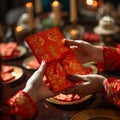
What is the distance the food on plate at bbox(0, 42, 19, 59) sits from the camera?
1735 mm

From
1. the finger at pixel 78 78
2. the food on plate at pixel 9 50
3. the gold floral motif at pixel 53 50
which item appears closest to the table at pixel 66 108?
the finger at pixel 78 78

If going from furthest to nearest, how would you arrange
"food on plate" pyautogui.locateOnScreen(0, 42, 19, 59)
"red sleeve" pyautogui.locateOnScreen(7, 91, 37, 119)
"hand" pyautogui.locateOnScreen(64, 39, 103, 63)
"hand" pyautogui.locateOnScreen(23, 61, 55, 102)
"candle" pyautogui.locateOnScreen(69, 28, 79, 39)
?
"candle" pyautogui.locateOnScreen(69, 28, 79, 39), "food on plate" pyautogui.locateOnScreen(0, 42, 19, 59), "hand" pyautogui.locateOnScreen(64, 39, 103, 63), "hand" pyautogui.locateOnScreen(23, 61, 55, 102), "red sleeve" pyautogui.locateOnScreen(7, 91, 37, 119)

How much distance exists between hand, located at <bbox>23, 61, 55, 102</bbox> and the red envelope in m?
0.03

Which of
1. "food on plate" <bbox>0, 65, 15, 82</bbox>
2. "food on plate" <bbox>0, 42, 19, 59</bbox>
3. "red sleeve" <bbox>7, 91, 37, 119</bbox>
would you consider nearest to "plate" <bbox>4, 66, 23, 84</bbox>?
"food on plate" <bbox>0, 65, 15, 82</bbox>

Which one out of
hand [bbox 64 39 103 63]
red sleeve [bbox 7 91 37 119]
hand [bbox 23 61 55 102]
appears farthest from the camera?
hand [bbox 64 39 103 63]

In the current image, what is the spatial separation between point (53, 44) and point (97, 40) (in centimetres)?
69

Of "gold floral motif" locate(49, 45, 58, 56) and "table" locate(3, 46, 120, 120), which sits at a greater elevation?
"gold floral motif" locate(49, 45, 58, 56)

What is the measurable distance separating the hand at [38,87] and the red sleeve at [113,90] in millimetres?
214

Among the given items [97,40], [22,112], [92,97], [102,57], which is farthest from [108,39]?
[22,112]

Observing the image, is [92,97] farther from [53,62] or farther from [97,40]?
[97,40]

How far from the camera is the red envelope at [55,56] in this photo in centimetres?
121

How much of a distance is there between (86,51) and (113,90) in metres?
0.28

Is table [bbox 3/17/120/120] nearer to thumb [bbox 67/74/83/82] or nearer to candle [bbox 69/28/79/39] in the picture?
thumb [bbox 67/74/83/82]

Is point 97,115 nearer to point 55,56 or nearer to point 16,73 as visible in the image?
point 55,56
